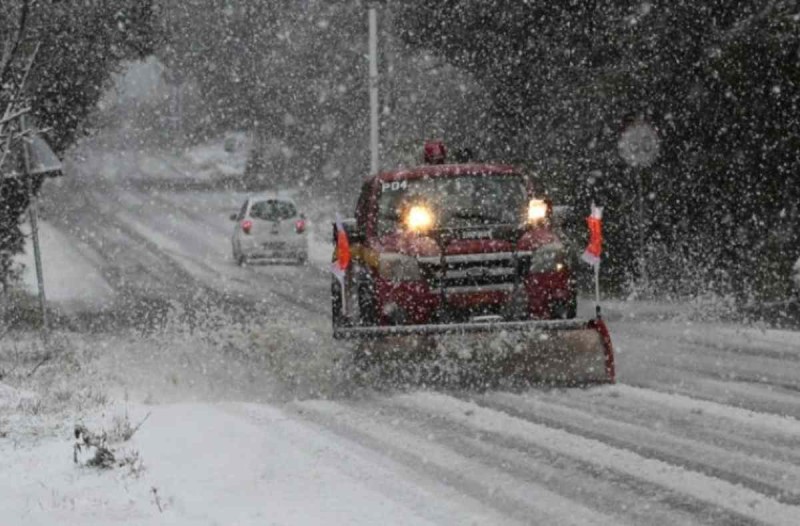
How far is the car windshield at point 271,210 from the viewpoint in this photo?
29.7 metres

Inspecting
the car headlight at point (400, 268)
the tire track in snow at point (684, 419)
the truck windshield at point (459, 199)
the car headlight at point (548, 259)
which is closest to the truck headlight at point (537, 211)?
the truck windshield at point (459, 199)

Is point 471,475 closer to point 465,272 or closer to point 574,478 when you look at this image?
point 574,478

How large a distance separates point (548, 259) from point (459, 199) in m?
1.31

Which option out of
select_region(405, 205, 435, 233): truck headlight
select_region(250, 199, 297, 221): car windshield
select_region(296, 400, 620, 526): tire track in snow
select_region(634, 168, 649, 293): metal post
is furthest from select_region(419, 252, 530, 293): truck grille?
select_region(250, 199, 297, 221): car windshield

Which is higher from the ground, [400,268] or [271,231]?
[400,268]

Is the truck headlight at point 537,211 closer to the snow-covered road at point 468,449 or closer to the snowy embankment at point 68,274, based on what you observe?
the snow-covered road at point 468,449

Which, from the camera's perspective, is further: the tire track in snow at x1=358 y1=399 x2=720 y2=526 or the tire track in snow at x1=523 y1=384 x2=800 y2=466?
the tire track in snow at x1=523 y1=384 x2=800 y2=466

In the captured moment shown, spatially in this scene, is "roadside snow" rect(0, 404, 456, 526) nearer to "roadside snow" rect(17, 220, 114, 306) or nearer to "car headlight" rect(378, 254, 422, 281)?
"car headlight" rect(378, 254, 422, 281)

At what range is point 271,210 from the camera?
29.8 meters

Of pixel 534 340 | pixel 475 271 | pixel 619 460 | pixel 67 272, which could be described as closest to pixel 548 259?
pixel 475 271

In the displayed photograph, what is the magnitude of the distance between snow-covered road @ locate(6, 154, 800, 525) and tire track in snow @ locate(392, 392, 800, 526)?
2 centimetres

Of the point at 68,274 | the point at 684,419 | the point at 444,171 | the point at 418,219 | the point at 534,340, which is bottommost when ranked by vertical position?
the point at 68,274

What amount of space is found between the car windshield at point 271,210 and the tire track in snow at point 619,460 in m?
19.6

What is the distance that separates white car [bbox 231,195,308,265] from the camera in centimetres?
2964
